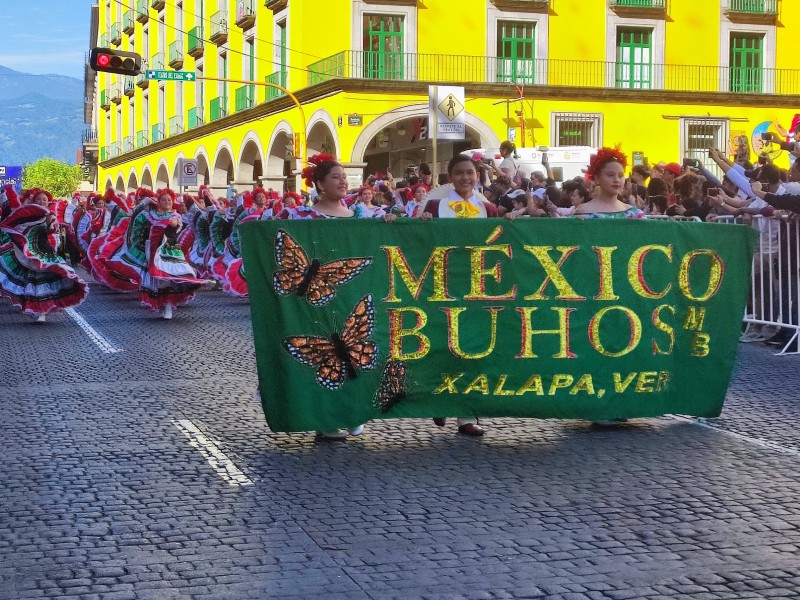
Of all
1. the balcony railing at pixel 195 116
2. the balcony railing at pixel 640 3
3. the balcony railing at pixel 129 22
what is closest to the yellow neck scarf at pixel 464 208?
the balcony railing at pixel 640 3

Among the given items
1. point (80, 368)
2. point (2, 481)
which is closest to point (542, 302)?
point (2, 481)

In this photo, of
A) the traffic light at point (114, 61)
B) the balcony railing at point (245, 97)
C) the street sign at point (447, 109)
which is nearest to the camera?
the street sign at point (447, 109)

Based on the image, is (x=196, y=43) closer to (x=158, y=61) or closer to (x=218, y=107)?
(x=218, y=107)

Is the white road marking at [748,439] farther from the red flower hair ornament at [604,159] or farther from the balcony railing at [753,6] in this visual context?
the balcony railing at [753,6]

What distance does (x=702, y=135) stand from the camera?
42344 millimetres

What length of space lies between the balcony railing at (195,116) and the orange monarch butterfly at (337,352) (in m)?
47.3

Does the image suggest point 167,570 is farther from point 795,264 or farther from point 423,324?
point 795,264

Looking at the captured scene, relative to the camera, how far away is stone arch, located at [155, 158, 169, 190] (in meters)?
62.3

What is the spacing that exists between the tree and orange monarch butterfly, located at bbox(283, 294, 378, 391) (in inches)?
5771

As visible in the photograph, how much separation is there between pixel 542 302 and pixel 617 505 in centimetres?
211

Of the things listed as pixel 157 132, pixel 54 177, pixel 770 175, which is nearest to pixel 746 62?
pixel 157 132

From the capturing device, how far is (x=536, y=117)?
40531 mm

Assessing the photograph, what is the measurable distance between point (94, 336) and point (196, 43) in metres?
40.0

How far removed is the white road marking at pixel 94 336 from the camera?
13680 mm
